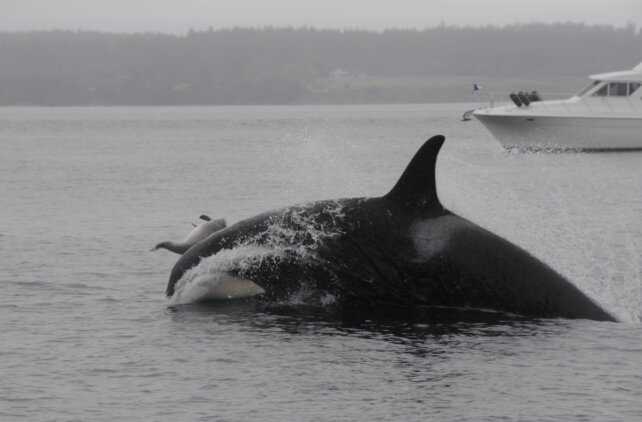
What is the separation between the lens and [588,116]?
5662cm

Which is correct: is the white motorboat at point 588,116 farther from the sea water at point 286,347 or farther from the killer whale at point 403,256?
the killer whale at point 403,256

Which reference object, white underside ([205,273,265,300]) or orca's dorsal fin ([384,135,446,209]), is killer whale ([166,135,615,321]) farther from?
white underside ([205,273,265,300])

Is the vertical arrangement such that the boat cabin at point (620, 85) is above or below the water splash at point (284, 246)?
above

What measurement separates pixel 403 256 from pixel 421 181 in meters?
1.12

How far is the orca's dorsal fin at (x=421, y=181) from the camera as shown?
51.9ft

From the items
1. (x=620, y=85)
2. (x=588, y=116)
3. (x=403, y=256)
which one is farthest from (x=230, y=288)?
(x=620, y=85)

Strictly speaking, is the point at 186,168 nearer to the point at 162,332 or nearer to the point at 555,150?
the point at 555,150

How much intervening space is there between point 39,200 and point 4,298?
820 inches

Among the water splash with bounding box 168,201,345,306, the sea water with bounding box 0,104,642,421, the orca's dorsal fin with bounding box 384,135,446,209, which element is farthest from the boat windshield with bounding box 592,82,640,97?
the orca's dorsal fin with bounding box 384,135,446,209

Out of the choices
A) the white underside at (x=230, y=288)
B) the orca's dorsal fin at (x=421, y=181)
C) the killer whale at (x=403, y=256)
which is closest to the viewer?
the orca's dorsal fin at (x=421, y=181)

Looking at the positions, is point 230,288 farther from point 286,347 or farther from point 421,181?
point 421,181

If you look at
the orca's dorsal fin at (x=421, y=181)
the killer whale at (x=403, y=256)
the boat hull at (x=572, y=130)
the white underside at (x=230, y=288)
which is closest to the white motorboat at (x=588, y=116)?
the boat hull at (x=572, y=130)

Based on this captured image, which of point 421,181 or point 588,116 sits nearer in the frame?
point 421,181

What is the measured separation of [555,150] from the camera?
60125mm
